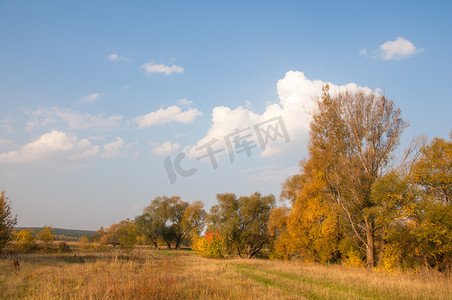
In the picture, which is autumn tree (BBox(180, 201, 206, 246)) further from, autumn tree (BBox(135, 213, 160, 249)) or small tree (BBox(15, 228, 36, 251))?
small tree (BBox(15, 228, 36, 251))

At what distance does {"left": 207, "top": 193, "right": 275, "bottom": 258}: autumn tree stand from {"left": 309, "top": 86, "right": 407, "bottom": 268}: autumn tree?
16.2 meters

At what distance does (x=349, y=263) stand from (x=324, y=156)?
406 inches

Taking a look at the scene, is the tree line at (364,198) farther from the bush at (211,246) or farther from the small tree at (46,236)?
the small tree at (46,236)

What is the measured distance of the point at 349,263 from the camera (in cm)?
2362

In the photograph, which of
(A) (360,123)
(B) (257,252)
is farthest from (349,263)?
(B) (257,252)

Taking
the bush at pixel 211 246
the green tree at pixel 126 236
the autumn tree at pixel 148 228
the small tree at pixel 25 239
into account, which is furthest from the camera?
the autumn tree at pixel 148 228

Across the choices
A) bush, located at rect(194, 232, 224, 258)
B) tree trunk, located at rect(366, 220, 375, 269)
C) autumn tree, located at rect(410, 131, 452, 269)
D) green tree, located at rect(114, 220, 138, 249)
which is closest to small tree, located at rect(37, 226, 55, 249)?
green tree, located at rect(114, 220, 138, 249)

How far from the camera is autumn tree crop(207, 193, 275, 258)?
3819cm

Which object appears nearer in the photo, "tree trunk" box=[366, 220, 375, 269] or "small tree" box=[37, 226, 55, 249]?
"tree trunk" box=[366, 220, 375, 269]

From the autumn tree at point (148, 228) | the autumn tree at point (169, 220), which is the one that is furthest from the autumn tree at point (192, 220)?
the autumn tree at point (148, 228)

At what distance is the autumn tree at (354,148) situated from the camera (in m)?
21.8

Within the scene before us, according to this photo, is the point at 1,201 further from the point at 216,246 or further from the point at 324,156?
the point at 324,156

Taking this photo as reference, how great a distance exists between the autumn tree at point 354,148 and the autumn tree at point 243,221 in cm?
1622

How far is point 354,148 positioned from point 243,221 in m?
22.0
